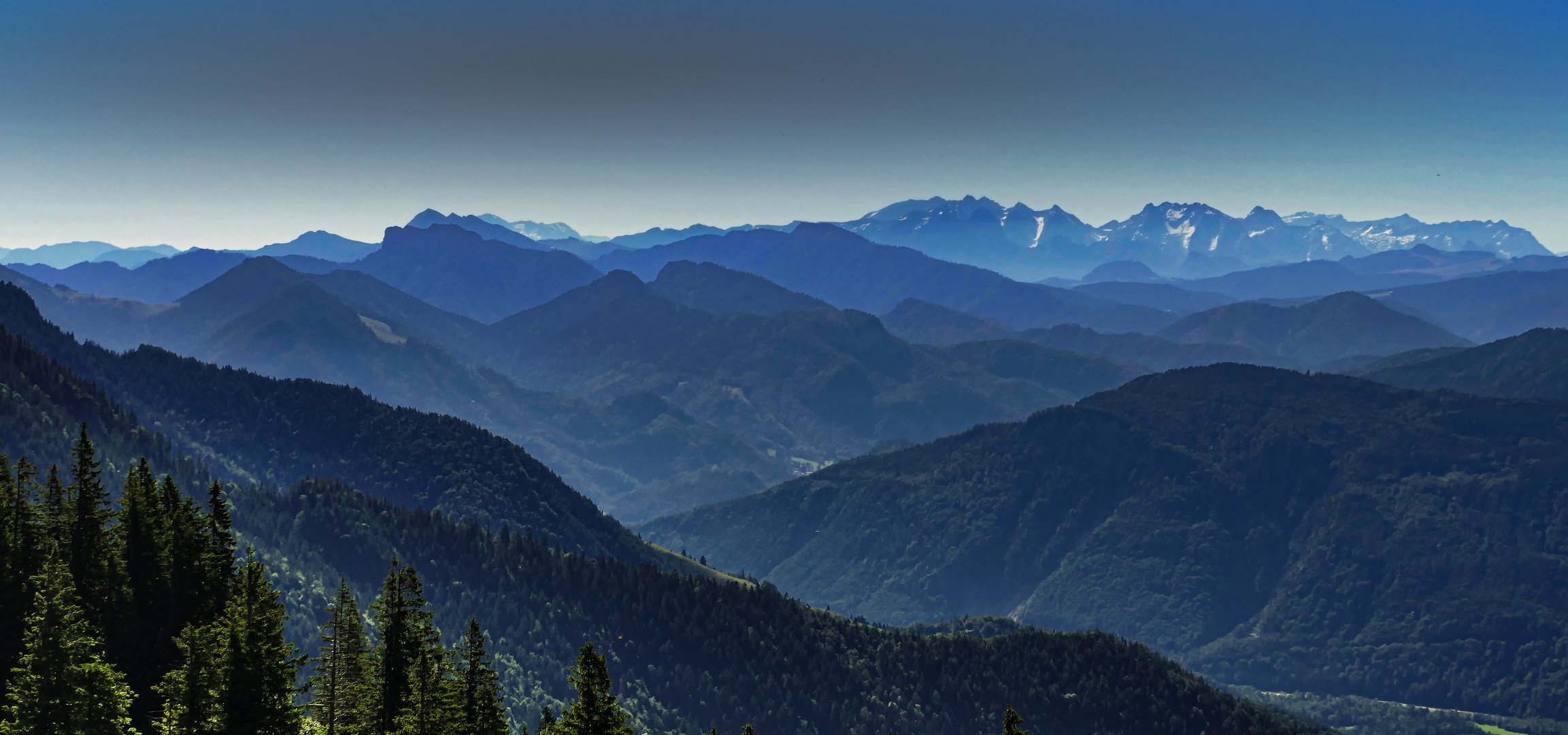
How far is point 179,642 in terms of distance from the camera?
6488 cm

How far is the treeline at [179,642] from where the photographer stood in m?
57.8

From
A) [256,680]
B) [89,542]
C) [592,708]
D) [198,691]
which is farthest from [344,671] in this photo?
[592,708]

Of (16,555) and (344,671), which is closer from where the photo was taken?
(344,671)

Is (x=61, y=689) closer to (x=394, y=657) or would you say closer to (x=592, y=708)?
(x=394, y=657)

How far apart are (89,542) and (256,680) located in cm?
2008

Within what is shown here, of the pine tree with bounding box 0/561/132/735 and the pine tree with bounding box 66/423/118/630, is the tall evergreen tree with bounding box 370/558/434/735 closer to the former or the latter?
the pine tree with bounding box 0/561/132/735

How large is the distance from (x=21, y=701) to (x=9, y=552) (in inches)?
759

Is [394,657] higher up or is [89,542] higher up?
[89,542]

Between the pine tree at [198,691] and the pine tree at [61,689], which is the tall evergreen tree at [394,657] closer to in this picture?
the pine tree at [198,691]

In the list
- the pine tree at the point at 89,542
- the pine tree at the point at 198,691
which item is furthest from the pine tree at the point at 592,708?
the pine tree at the point at 89,542

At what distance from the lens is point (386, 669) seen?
6762cm

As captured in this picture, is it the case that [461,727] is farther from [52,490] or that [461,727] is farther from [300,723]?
[52,490]

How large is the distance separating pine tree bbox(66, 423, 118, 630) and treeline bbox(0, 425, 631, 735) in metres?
0.10

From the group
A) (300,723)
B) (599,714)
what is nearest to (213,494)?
(300,723)
